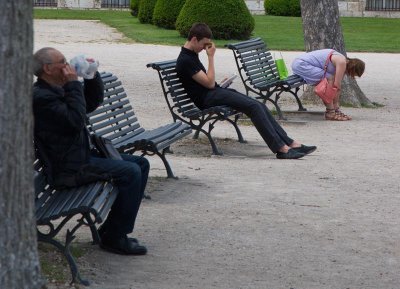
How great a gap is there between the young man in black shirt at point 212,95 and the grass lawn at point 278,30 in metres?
13.5

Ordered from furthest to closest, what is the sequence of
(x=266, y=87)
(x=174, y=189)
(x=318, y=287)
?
(x=266, y=87), (x=174, y=189), (x=318, y=287)

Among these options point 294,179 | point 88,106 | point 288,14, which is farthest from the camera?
point 288,14

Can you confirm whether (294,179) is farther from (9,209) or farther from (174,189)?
(9,209)

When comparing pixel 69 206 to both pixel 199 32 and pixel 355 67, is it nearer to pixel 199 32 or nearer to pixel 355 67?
pixel 199 32

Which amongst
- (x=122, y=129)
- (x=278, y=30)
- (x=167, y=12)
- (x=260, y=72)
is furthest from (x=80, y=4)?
(x=122, y=129)

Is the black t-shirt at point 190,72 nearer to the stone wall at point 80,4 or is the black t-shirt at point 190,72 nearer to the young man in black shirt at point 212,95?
the young man in black shirt at point 212,95

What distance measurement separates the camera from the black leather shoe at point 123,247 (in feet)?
20.7

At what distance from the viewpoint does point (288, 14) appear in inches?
1492

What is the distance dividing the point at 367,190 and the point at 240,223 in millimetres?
1647

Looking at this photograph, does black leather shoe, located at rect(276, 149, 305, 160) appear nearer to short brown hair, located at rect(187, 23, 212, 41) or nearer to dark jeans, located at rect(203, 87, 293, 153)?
dark jeans, located at rect(203, 87, 293, 153)

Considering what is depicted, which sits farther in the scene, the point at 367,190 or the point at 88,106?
the point at 367,190

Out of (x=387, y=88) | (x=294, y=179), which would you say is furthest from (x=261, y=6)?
(x=294, y=179)

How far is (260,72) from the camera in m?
13.0

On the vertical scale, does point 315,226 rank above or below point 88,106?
below
